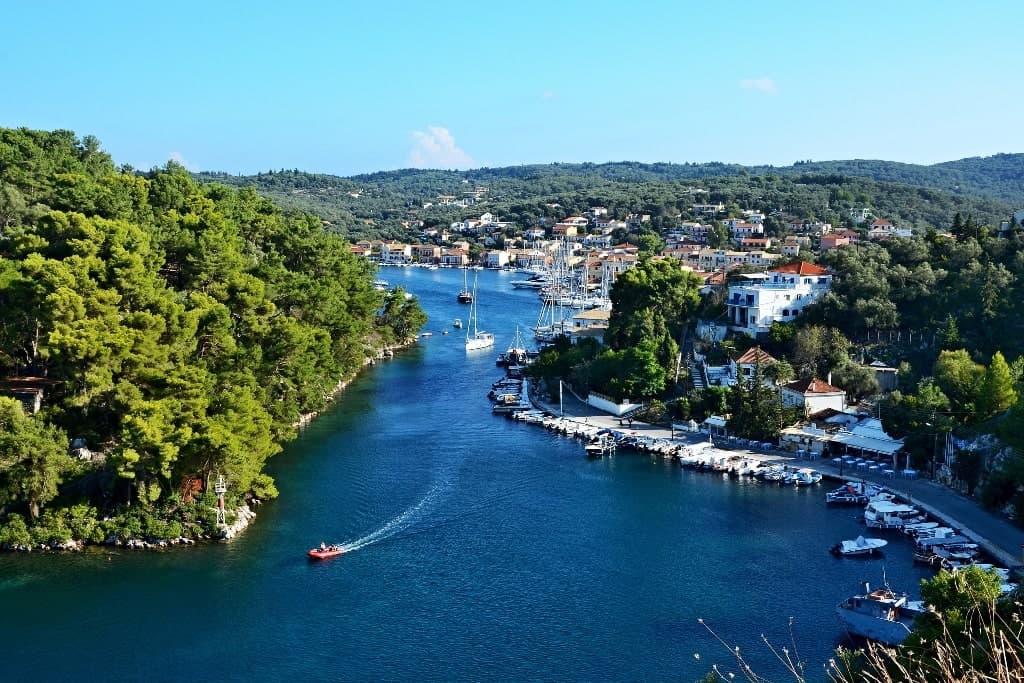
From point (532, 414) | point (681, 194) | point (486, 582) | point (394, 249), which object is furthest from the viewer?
point (681, 194)

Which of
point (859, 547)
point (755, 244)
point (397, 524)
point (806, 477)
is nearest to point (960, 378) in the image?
point (806, 477)

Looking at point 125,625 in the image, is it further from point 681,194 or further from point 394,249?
point 681,194

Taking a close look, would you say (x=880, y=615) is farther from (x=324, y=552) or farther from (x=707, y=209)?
(x=707, y=209)

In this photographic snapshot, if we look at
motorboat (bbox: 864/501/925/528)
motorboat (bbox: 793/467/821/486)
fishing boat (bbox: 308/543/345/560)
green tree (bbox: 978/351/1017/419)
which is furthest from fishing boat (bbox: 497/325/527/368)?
fishing boat (bbox: 308/543/345/560)

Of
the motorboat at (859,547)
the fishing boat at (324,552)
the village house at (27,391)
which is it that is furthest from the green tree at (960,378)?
the village house at (27,391)

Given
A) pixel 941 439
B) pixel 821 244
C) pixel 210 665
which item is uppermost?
pixel 821 244

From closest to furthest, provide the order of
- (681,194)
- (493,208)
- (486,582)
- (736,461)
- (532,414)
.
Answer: (486,582)
(736,461)
(532,414)
(681,194)
(493,208)

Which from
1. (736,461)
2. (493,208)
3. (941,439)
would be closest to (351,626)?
(736,461)
